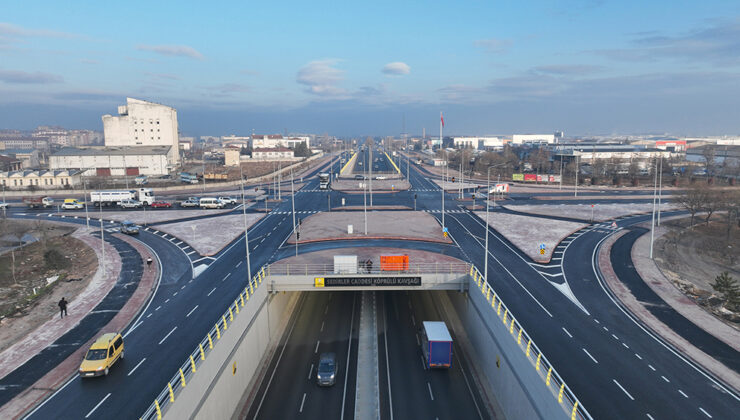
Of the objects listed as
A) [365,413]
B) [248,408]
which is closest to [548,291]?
[365,413]

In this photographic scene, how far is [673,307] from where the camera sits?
30.9m

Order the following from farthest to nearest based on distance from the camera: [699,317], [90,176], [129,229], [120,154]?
[120,154]
[90,176]
[129,229]
[699,317]

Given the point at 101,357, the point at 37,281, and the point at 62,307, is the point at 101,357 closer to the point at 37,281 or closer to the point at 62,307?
the point at 62,307

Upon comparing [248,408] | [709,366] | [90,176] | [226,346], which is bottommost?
[248,408]

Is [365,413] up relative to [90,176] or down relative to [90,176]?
down

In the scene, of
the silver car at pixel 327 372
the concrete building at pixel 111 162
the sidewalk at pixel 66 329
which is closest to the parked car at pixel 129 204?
the sidewalk at pixel 66 329

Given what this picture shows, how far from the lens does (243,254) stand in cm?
4366

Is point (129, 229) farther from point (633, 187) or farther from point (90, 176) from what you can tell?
point (633, 187)

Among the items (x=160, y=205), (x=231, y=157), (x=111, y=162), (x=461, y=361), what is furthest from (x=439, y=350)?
(x=231, y=157)

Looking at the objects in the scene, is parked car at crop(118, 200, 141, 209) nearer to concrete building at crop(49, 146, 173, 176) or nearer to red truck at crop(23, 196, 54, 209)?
red truck at crop(23, 196, 54, 209)

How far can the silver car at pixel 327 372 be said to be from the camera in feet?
78.0

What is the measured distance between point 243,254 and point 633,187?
9456cm

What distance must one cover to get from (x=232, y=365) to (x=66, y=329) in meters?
14.0

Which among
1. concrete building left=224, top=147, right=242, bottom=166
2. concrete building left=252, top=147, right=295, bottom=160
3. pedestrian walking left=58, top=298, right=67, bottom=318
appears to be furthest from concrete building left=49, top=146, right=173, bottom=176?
pedestrian walking left=58, top=298, right=67, bottom=318
